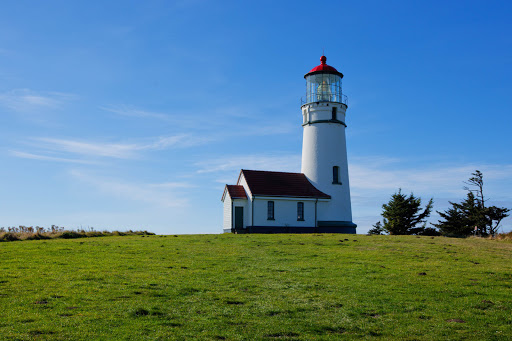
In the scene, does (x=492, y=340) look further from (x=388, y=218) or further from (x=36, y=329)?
(x=388, y=218)

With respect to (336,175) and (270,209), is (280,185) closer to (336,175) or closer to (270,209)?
(270,209)

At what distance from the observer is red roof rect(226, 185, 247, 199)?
4022 cm

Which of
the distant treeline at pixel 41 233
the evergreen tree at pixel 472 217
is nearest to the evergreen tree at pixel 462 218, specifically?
the evergreen tree at pixel 472 217

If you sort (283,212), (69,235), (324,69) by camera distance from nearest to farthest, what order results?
(69,235) → (283,212) → (324,69)

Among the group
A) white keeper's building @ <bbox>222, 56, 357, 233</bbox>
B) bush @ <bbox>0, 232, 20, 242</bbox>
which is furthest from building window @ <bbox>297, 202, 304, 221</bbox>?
Result: bush @ <bbox>0, 232, 20, 242</bbox>

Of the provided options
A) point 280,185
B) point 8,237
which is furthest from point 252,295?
point 280,185

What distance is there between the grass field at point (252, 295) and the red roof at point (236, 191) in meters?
17.1

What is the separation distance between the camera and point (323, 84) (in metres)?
44.3

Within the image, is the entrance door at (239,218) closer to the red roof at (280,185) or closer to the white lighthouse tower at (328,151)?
the red roof at (280,185)

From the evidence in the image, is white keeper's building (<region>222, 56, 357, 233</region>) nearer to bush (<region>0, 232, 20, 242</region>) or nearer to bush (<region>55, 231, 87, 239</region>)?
bush (<region>55, 231, 87, 239</region>)

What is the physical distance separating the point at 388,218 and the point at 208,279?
37.3 meters

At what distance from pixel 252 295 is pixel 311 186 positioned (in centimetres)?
2986

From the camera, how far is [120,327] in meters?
10.1

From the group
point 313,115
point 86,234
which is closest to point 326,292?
point 86,234
